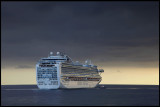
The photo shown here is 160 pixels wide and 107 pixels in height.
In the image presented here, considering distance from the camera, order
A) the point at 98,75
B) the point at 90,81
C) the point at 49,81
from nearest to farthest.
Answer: the point at 49,81 < the point at 90,81 < the point at 98,75

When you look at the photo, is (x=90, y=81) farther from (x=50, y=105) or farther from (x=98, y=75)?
(x=50, y=105)

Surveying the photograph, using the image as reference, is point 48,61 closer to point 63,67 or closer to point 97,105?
point 63,67

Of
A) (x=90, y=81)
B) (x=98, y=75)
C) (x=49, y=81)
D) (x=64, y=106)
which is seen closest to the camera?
(x=64, y=106)

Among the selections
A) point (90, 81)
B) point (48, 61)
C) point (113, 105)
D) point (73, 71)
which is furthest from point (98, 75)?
point (113, 105)

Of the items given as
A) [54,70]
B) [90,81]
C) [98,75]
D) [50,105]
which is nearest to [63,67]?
[54,70]

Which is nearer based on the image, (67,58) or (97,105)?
(97,105)

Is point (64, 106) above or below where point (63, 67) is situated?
below
